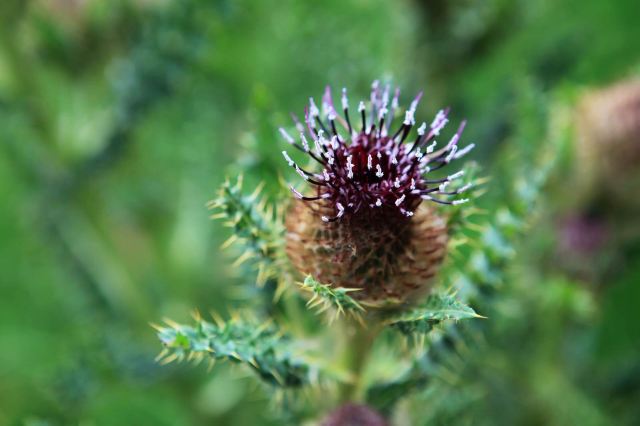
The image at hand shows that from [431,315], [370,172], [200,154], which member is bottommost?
[431,315]

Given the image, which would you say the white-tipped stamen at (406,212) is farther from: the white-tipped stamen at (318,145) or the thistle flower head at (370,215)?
the white-tipped stamen at (318,145)

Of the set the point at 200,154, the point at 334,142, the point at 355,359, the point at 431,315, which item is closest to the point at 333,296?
the point at 431,315

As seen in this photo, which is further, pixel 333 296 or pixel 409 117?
pixel 409 117

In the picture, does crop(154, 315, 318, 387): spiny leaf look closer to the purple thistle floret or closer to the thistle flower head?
the thistle flower head

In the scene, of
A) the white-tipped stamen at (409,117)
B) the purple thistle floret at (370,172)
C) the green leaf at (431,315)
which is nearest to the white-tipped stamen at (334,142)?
the purple thistle floret at (370,172)

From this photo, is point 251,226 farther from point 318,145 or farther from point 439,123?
point 439,123

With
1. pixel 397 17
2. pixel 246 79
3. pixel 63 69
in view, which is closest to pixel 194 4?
pixel 63 69

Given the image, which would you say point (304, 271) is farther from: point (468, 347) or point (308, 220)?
point (468, 347)
